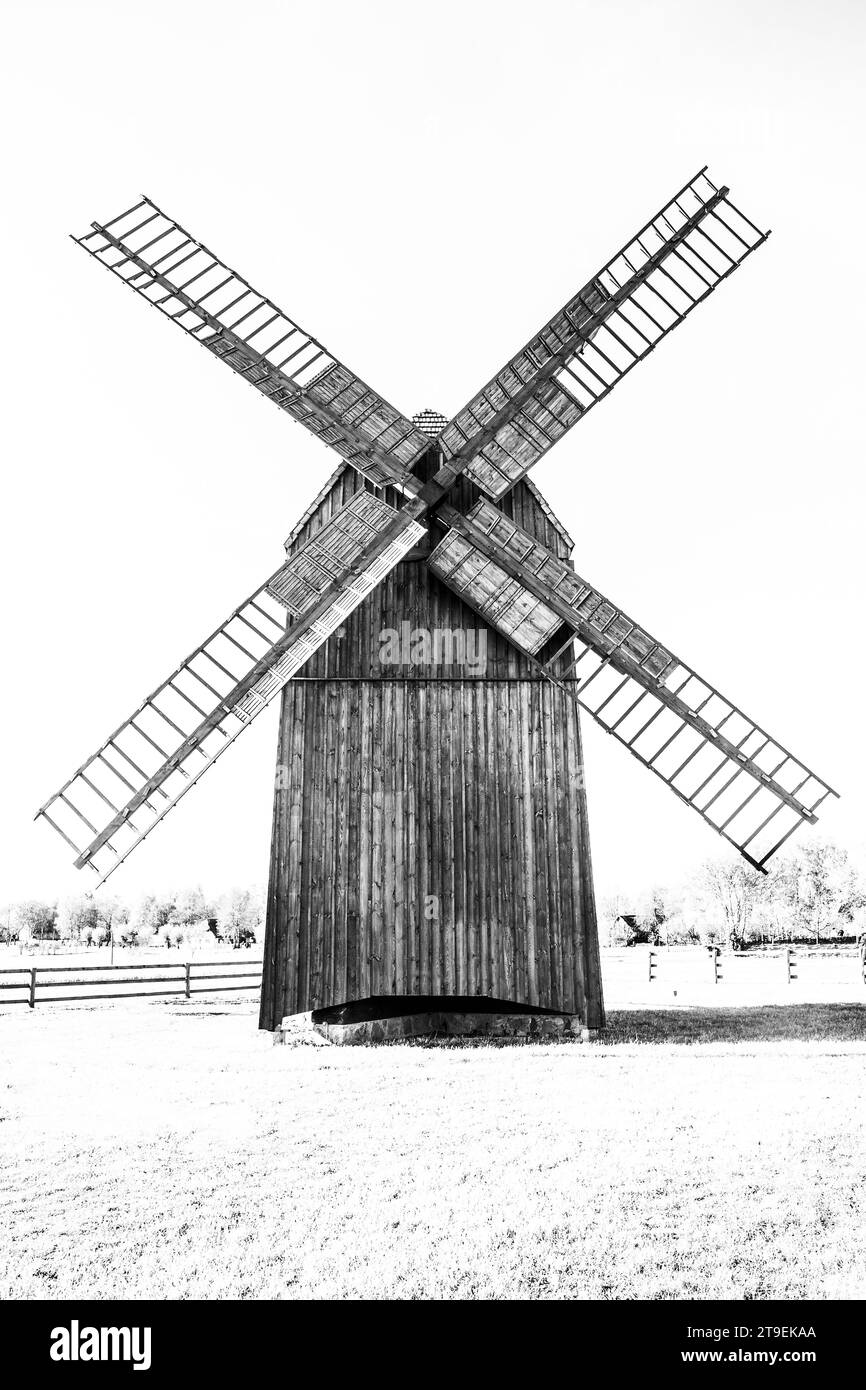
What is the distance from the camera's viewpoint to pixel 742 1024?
15016 mm

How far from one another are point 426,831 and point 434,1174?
7.03 m

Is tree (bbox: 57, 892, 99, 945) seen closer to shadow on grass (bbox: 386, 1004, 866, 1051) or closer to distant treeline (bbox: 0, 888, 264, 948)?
distant treeline (bbox: 0, 888, 264, 948)

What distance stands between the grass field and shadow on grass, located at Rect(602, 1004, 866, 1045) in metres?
1.40

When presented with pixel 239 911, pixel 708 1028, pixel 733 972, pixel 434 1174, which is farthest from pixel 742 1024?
pixel 239 911

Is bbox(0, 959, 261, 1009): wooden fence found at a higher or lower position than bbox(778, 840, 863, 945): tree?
lower

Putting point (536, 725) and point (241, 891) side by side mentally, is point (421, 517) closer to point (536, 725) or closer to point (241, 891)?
point (536, 725)

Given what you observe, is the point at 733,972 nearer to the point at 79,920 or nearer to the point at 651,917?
the point at 651,917

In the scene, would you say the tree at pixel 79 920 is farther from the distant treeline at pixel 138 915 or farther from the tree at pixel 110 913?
the tree at pixel 110 913

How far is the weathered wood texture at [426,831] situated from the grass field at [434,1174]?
1.38 metres

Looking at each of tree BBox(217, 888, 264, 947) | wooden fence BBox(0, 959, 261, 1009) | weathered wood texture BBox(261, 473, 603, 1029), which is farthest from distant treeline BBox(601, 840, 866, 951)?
weathered wood texture BBox(261, 473, 603, 1029)

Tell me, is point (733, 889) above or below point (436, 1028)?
above

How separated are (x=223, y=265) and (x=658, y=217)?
6.65 metres

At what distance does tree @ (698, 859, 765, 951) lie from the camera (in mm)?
80000
